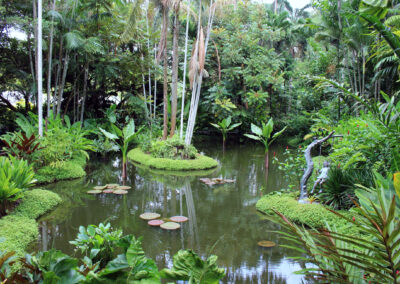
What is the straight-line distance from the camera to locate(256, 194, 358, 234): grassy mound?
5.12m

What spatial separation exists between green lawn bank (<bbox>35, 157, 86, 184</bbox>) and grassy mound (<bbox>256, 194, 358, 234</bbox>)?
202 inches

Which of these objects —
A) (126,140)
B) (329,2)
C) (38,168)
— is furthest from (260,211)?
(329,2)

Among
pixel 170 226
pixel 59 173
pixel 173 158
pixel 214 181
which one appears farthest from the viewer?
pixel 173 158

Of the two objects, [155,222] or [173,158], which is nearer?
[155,222]

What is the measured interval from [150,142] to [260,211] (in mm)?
6859

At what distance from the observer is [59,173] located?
8.32m

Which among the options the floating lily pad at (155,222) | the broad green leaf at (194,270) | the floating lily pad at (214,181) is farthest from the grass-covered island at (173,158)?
the broad green leaf at (194,270)

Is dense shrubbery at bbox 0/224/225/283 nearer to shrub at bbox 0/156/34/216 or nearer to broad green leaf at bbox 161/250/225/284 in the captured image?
broad green leaf at bbox 161/250/225/284

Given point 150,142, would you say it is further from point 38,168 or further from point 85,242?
point 85,242

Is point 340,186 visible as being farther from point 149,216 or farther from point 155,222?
point 149,216

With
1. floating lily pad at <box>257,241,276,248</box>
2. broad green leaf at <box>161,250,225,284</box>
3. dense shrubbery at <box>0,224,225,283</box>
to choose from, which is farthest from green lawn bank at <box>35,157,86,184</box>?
broad green leaf at <box>161,250,225,284</box>

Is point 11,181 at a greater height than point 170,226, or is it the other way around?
point 11,181

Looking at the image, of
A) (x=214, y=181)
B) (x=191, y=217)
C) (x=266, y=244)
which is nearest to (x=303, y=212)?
(x=266, y=244)

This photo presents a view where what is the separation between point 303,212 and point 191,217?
2044mm
